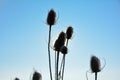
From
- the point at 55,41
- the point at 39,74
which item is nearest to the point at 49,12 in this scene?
the point at 55,41

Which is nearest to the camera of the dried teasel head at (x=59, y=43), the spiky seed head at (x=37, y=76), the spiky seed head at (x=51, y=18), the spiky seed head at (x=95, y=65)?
the spiky seed head at (x=37, y=76)

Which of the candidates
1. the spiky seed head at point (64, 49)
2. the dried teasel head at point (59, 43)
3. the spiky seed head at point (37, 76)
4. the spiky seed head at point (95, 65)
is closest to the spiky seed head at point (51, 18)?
the dried teasel head at point (59, 43)

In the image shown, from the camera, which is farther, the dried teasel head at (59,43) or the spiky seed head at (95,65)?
the dried teasel head at (59,43)

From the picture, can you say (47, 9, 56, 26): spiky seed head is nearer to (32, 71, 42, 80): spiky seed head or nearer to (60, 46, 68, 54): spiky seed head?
(60, 46, 68, 54): spiky seed head

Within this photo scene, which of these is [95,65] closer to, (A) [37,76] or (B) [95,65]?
(B) [95,65]

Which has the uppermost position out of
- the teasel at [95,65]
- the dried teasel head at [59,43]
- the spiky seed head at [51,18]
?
the spiky seed head at [51,18]

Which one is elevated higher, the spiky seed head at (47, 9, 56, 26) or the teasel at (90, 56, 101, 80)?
the spiky seed head at (47, 9, 56, 26)

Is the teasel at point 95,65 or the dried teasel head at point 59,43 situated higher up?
the dried teasel head at point 59,43

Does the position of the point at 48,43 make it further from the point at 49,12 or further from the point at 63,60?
the point at 49,12

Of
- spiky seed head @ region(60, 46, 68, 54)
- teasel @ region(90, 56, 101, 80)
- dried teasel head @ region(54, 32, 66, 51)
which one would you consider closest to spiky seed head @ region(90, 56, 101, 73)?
teasel @ region(90, 56, 101, 80)

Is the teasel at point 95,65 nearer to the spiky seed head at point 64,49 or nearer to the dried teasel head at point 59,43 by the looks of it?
the spiky seed head at point 64,49

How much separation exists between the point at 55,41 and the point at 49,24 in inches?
31.0

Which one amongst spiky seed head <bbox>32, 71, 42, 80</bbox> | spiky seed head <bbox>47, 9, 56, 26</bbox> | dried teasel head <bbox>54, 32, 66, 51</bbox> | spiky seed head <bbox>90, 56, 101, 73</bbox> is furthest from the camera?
spiky seed head <bbox>47, 9, 56, 26</bbox>

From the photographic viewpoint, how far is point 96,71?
22.0 ft
